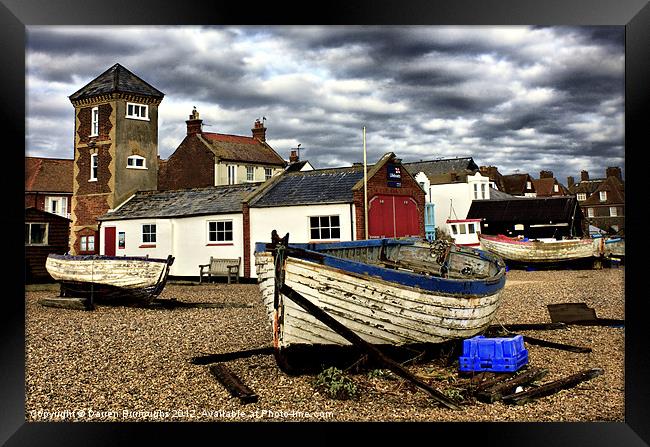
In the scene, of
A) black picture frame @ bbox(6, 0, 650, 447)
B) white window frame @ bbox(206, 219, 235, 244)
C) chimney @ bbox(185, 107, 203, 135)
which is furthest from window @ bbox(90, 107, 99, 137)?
black picture frame @ bbox(6, 0, 650, 447)

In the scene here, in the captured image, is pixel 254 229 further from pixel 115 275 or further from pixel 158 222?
pixel 115 275

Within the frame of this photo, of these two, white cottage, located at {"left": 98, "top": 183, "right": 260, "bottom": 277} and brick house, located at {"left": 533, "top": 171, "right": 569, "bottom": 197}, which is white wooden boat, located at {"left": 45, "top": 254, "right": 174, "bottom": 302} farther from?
brick house, located at {"left": 533, "top": 171, "right": 569, "bottom": 197}

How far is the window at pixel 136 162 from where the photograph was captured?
12322 millimetres

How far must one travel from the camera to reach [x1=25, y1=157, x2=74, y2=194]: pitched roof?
9.70 metres

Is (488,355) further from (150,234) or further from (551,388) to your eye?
(150,234)

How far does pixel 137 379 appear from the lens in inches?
247

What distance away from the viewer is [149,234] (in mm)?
13039

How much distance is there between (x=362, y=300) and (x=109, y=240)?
25.9 feet

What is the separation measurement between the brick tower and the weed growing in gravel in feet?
17.1

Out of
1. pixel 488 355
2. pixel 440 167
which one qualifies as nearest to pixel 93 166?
Result: pixel 440 167

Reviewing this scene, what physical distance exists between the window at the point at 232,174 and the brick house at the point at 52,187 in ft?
11.8
